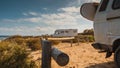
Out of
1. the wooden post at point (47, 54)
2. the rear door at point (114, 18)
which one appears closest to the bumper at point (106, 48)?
the rear door at point (114, 18)

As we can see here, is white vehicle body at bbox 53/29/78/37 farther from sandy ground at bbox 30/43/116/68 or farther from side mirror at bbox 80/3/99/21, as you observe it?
side mirror at bbox 80/3/99/21

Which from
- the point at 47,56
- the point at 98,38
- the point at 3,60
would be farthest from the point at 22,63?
the point at 98,38

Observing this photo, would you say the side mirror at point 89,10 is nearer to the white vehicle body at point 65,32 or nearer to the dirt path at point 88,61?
A: the dirt path at point 88,61

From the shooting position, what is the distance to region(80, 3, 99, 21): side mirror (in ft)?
22.9

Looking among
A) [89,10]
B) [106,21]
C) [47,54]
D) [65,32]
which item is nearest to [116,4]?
[106,21]

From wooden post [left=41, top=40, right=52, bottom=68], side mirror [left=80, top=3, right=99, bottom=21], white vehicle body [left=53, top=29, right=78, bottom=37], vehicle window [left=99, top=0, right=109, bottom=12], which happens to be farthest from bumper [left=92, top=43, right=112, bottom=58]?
white vehicle body [left=53, top=29, right=78, bottom=37]

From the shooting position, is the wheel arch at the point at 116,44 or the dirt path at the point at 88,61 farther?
the dirt path at the point at 88,61

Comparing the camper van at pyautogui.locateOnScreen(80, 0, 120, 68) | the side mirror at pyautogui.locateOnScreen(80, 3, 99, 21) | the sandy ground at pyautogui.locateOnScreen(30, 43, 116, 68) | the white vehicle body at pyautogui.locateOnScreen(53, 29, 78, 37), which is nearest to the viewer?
the camper van at pyautogui.locateOnScreen(80, 0, 120, 68)

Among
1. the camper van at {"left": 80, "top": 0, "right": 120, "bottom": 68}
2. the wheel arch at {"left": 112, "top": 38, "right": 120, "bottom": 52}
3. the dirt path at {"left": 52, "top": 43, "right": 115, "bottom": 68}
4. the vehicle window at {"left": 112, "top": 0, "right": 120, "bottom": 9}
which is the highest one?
the vehicle window at {"left": 112, "top": 0, "right": 120, "bottom": 9}

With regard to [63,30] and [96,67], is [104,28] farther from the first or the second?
[63,30]

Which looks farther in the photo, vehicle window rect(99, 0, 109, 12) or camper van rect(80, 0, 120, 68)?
vehicle window rect(99, 0, 109, 12)

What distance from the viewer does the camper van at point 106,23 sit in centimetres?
576

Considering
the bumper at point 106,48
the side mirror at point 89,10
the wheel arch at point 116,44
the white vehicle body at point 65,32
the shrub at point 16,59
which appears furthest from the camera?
the white vehicle body at point 65,32

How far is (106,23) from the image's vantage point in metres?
6.12
